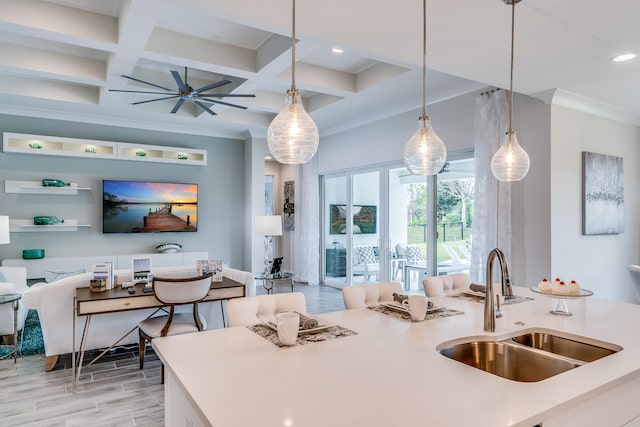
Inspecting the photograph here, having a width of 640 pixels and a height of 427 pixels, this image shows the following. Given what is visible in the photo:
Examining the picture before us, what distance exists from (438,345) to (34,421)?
2697 millimetres

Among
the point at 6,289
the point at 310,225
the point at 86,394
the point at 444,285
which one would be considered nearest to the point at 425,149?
the point at 444,285

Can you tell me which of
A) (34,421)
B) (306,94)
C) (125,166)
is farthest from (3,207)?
(306,94)

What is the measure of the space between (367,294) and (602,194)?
11.9ft

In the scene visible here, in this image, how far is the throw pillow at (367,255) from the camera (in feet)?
21.3

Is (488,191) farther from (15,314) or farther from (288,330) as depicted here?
(15,314)

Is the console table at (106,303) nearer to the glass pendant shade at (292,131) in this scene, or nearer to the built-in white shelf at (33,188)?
the glass pendant shade at (292,131)

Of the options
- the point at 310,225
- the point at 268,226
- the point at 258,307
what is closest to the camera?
the point at 258,307

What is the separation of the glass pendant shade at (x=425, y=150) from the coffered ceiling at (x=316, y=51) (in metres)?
0.75

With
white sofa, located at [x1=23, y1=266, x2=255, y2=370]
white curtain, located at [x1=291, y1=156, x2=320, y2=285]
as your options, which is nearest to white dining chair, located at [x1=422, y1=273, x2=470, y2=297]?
white sofa, located at [x1=23, y1=266, x2=255, y2=370]

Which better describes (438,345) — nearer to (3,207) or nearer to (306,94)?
(306,94)

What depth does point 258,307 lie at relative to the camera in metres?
2.05

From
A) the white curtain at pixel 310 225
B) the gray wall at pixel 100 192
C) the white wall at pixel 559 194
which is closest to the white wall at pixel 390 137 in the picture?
the white wall at pixel 559 194

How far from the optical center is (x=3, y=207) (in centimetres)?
564

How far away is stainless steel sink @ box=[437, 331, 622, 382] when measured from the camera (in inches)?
63.2
